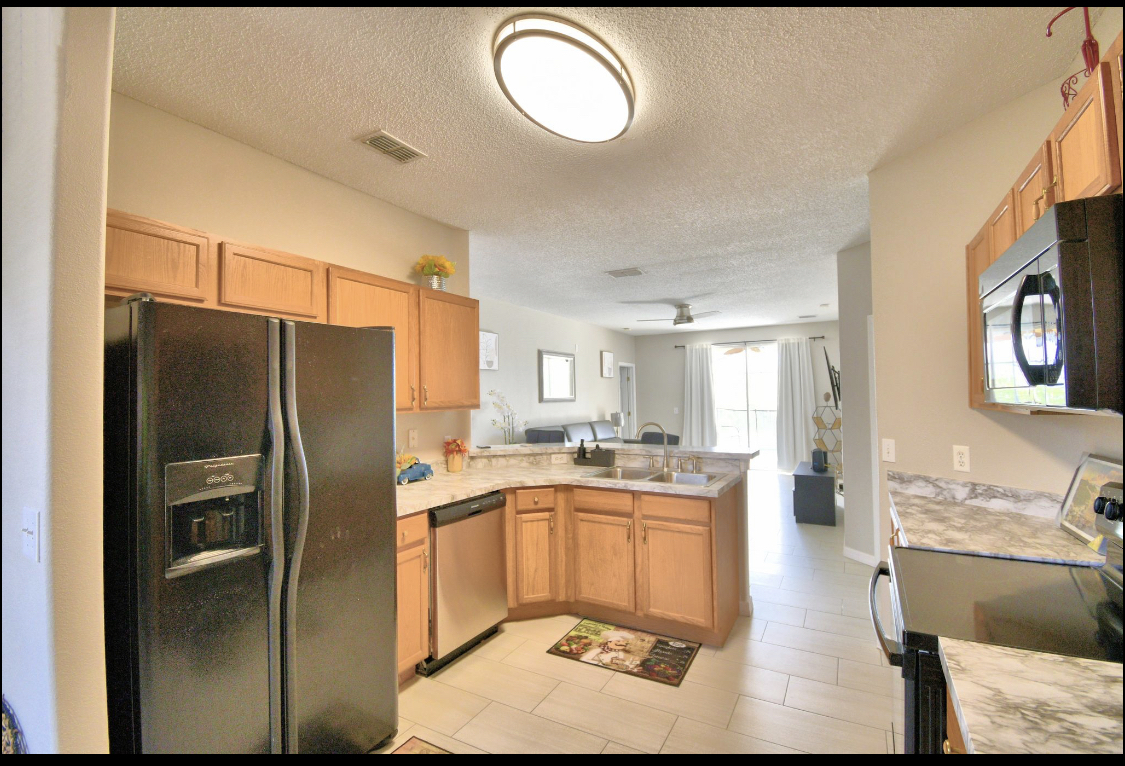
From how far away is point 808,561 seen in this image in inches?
157

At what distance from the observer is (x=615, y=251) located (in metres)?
4.11

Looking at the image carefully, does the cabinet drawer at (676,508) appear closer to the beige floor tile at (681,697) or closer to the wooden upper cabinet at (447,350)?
the beige floor tile at (681,697)

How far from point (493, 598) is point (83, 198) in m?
2.47

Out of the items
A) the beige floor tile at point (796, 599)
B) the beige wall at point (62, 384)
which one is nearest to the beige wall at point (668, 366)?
the beige floor tile at point (796, 599)

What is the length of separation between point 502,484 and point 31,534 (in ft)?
6.48

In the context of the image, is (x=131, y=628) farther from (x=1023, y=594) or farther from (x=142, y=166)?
(x=1023, y=594)

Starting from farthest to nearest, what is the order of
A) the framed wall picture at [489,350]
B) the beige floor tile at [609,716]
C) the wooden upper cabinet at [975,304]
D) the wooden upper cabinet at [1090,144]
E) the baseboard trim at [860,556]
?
the framed wall picture at [489,350], the baseboard trim at [860,556], the beige floor tile at [609,716], the wooden upper cabinet at [975,304], the wooden upper cabinet at [1090,144]

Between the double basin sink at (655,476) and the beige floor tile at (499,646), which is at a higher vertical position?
the double basin sink at (655,476)

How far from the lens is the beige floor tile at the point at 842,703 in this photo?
6.72 feet

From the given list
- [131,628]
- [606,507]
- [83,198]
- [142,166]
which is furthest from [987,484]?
[142,166]

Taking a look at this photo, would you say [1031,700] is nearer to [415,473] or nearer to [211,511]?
[211,511]

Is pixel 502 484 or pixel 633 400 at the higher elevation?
pixel 633 400

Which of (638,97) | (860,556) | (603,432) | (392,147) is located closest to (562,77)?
(638,97)

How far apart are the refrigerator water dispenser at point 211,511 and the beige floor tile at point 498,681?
1.32 meters
